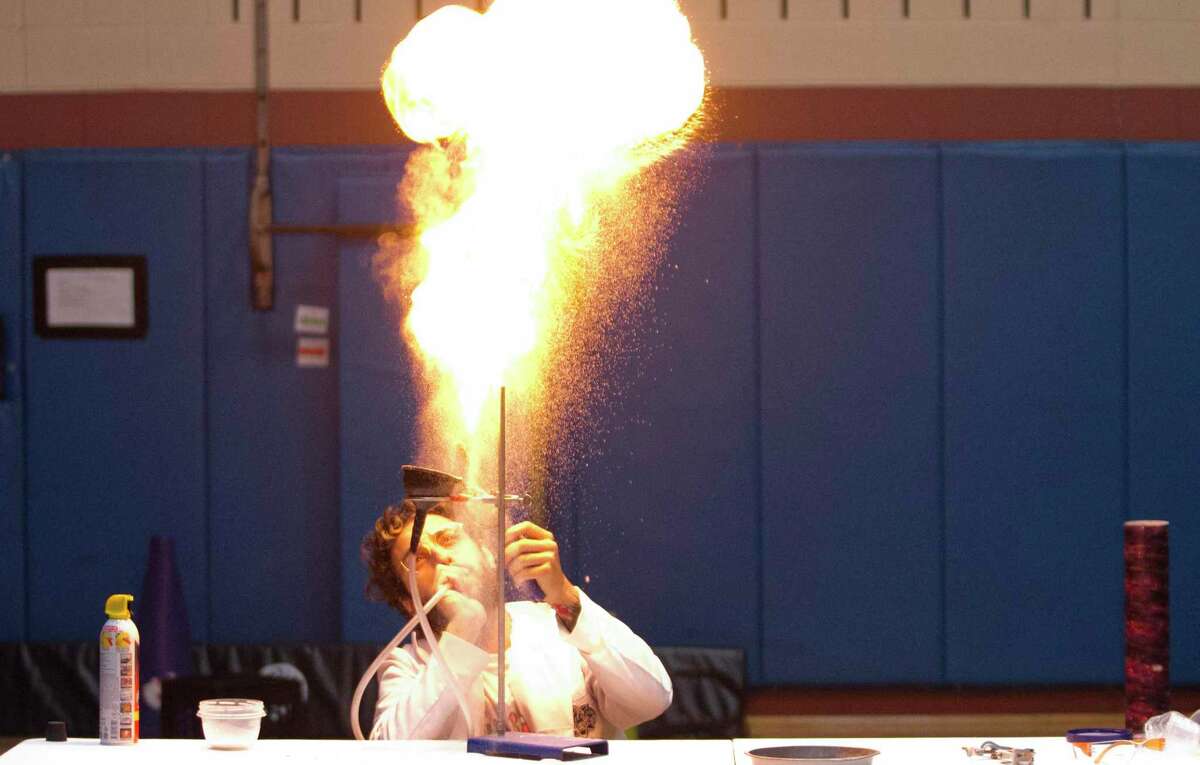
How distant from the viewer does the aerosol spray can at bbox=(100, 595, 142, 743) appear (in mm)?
2080

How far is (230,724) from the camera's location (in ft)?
6.95

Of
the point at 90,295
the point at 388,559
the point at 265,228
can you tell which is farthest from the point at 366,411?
the point at 388,559

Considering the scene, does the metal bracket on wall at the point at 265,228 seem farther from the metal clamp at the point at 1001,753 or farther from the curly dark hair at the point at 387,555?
the metal clamp at the point at 1001,753

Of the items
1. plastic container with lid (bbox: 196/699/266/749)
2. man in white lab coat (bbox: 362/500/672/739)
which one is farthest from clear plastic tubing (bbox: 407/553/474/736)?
plastic container with lid (bbox: 196/699/266/749)

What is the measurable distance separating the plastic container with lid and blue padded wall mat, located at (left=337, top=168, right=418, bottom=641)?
87.0 inches

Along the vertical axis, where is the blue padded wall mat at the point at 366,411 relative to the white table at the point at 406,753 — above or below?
above

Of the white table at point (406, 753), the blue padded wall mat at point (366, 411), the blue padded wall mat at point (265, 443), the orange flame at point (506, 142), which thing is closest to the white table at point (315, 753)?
the white table at point (406, 753)

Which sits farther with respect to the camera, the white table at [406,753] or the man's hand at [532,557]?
the man's hand at [532,557]

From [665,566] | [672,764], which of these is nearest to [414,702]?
[672,764]

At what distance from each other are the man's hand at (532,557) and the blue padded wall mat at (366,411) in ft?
7.17

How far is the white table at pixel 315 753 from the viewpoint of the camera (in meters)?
2.02

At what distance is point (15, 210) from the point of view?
14.6 feet

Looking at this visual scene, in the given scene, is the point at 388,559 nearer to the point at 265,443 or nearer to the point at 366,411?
the point at 366,411

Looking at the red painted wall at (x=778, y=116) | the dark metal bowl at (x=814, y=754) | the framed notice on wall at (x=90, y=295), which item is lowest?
the dark metal bowl at (x=814, y=754)
